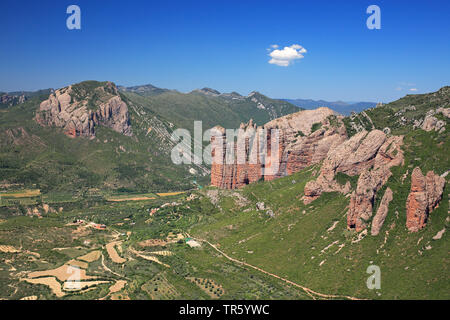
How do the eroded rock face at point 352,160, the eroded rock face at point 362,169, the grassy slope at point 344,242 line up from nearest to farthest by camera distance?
1. the grassy slope at point 344,242
2. the eroded rock face at point 362,169
3. the eroded rock face at point 352,160

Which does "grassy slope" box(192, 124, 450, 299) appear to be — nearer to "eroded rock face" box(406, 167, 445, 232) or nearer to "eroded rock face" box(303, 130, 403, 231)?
"eroded rock face" box(406, 167, 445, 232)

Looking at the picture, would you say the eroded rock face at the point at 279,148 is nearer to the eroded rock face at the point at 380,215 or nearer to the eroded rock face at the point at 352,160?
the eroded rock face at the point at 352,160

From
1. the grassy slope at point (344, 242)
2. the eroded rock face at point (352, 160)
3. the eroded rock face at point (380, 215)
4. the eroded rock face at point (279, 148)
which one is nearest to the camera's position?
the grassy slope at point (344, 242)

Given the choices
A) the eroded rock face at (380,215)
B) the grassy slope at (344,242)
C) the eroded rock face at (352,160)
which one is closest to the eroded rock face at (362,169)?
the eroded rock face at (352,160)

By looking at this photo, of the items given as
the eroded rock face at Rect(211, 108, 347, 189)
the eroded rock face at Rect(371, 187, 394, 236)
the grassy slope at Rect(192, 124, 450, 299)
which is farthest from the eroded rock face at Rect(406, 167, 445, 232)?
the eroded rock face at Rect(211, 108, 347, 189)

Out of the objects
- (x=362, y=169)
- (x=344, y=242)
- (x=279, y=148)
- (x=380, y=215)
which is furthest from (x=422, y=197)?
(x=279, y=148)
